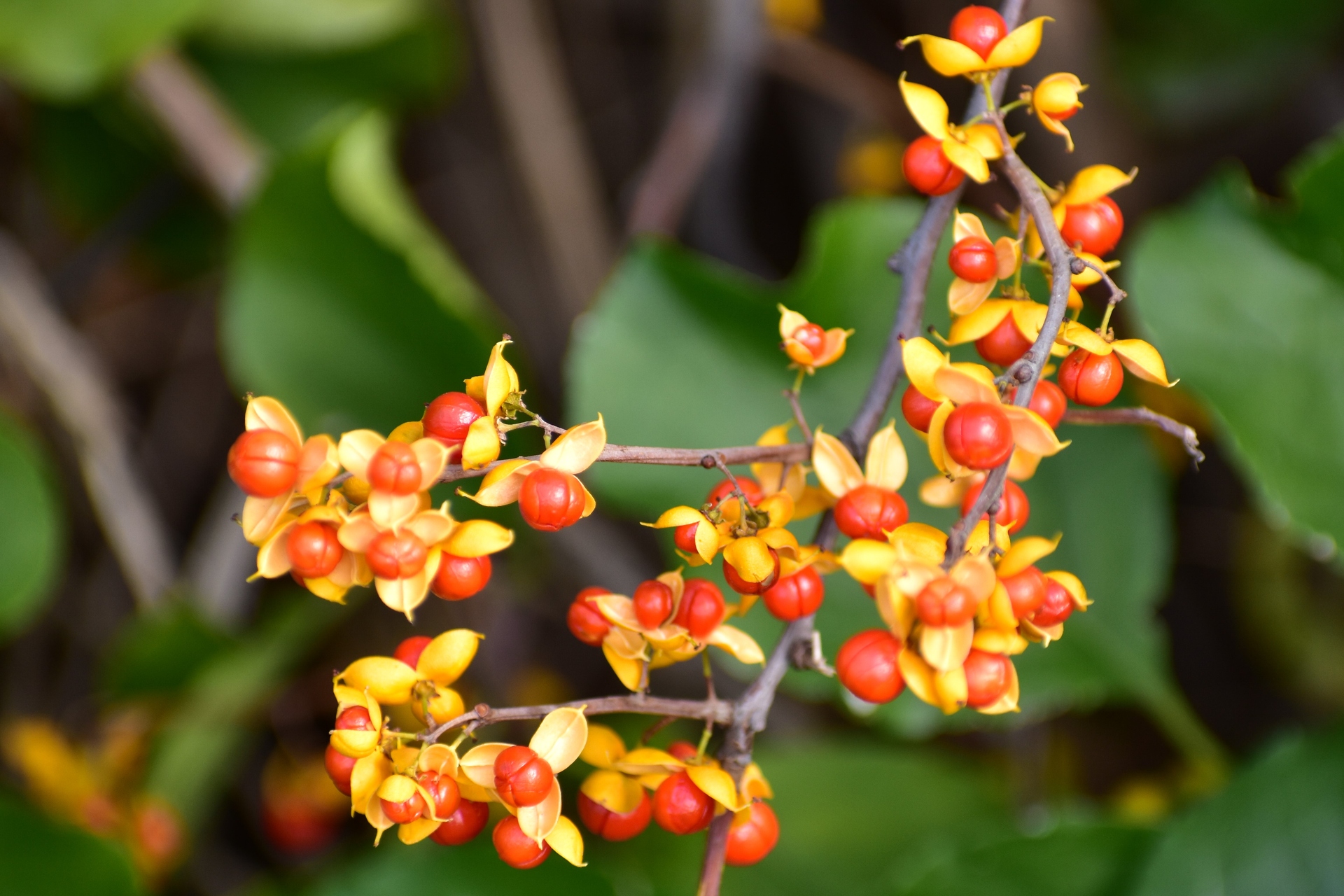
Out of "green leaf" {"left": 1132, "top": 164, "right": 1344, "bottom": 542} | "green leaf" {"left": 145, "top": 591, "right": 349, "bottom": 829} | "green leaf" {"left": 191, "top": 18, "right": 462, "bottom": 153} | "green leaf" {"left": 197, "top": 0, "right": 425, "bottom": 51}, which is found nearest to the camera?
"green leaf" {"left": 1132, "top": 164, "right": 1344, "bottom": 542}

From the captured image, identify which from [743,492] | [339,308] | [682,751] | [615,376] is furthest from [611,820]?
[339,308]

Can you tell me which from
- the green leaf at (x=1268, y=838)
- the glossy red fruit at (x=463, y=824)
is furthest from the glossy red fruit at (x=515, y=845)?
the green leaf at (x=1268, y=838)

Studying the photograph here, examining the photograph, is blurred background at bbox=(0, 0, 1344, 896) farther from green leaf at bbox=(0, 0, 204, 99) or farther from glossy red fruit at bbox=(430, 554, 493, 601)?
glossy red fruit at bbox=(430, 554, 493, 601)

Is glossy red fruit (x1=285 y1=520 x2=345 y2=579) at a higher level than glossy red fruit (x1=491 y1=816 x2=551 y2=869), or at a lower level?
higher

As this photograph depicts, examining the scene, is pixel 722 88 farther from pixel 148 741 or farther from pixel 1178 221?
pixel 148 741

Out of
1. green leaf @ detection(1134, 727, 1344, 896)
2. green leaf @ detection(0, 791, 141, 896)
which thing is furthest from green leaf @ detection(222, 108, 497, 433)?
green leaf @ detection(1134, 727, 1344, 896)

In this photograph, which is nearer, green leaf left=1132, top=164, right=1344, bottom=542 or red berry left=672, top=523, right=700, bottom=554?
red berry left=672, top=523, right=700, bottom=554
